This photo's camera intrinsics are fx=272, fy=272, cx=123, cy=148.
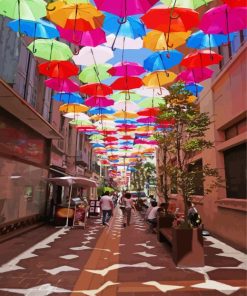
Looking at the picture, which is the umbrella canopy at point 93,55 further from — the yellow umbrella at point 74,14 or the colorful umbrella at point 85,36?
the yellow umbrella at point 74,14

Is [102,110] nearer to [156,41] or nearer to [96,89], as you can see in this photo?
[96,89]

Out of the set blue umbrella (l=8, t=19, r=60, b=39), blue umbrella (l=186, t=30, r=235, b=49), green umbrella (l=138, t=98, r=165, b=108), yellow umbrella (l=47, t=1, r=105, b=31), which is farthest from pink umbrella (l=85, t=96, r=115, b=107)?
yellow umbrella (l=47, t=1, r=105, b=31)

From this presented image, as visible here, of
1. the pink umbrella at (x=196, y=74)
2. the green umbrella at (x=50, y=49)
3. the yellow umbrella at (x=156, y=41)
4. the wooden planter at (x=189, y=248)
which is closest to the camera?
the wooden planter at (x=189, y=248)

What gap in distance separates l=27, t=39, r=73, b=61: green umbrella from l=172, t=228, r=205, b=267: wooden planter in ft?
19.4

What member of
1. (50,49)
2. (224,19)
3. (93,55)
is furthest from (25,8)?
(224,19)

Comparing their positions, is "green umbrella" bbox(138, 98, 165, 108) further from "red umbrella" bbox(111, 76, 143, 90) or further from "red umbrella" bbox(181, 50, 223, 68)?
"red umbrella" bbox(181, 50, 223, 68)

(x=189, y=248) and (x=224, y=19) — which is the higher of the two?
(x=224, y=19)

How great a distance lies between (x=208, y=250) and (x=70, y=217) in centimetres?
795

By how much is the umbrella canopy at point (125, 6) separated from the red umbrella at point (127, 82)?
11.6 ft

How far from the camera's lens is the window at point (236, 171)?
965 centimetres

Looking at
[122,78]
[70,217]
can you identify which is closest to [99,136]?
[70,217]

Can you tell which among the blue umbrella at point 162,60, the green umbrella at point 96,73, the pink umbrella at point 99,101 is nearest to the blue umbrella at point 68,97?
the pink umbrella at point 99,101

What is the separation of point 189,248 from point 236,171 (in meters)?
4.69

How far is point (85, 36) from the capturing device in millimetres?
6984
